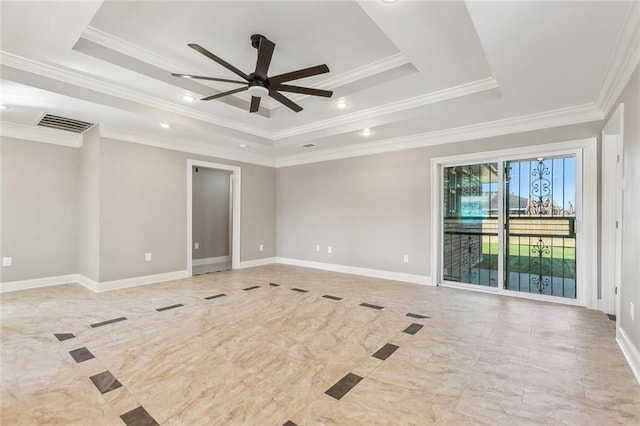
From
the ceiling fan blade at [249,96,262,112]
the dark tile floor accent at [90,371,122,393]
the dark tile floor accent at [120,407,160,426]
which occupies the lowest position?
the dark tile floor accent at [90,371,122,393]

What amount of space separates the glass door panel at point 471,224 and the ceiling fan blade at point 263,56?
3499mm

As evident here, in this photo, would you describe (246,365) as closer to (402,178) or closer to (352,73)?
(352,73)

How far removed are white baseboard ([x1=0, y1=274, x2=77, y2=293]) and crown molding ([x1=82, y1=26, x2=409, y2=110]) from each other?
3.96m

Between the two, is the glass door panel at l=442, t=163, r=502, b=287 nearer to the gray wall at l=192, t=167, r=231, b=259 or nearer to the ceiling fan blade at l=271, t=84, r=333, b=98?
the ceiling fan blade at l=271, t=84, r=333, b=98

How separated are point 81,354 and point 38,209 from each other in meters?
3.57

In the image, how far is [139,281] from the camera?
4.82m

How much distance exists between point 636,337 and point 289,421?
2.59 metres

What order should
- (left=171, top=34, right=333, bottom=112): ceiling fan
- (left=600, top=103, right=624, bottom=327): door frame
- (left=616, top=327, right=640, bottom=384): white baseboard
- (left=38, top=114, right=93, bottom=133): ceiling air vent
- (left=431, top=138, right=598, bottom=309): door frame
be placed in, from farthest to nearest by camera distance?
(left=38, top=114, right=93, bottom=133): ceiling air vent, (left=431, top=138, right=598, bottom=309): door frame, (left=600, top=103, right=624, bottom=327): door frame, (left=171, top=34, right=333, bottom=112): ceiling fan, (left=616, top=327, right=640, bottom=384): white baseboard

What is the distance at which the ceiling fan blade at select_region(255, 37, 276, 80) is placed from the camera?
2.49 meters

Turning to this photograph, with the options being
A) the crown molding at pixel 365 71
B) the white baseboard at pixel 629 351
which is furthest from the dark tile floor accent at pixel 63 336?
the white baseboard at pixel 629 351

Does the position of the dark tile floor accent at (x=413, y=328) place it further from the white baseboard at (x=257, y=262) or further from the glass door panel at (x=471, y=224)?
the white baseboard at (x=257, y=262)

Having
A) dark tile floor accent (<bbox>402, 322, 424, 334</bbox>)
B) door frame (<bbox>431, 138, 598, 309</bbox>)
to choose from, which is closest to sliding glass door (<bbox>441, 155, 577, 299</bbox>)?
door frame (<bbox>431, 138, 598, 309</bbox>)

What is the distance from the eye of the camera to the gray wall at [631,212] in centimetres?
227

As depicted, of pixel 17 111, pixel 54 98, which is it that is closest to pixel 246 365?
pixel 54 98
